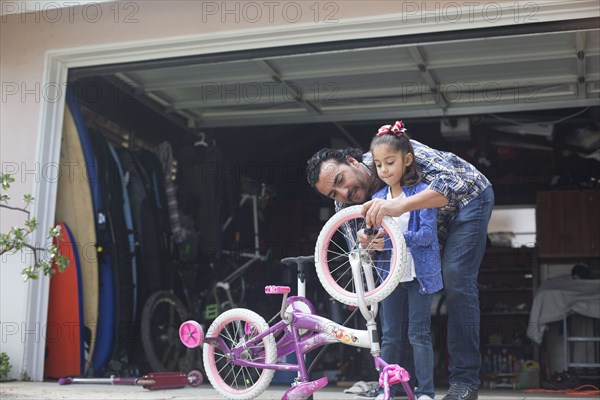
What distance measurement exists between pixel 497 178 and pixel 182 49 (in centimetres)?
443

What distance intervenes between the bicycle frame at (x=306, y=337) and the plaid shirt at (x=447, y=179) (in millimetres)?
426

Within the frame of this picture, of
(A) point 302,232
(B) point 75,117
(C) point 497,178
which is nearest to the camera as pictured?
(B) point 75,117

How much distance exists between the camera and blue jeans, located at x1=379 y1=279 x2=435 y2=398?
9.98 ft

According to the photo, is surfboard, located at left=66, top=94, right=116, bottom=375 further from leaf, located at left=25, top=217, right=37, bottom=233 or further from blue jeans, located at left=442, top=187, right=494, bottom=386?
blue jeans, located at left=442, top=187, right=494, bottom=386

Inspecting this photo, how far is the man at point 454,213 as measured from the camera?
3061 millimetres

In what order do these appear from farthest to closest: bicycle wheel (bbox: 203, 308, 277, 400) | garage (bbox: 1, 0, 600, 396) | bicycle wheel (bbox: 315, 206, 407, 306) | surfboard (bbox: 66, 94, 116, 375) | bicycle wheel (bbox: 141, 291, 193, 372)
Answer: bicycle wheel (bbox: 141, 291, 193, 372) < surfboard (bbox: 66, 94, 116, 375) < garage (bbox: 1, 0, 600, 396) < bicycle wheel (bbox: 203, 308, 277, 400) < bicycle wheel (bbox: 315, 206, 407, 306)

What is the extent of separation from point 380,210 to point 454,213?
1.94 feet

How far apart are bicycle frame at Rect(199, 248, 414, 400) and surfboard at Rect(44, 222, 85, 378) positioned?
238 centimetres

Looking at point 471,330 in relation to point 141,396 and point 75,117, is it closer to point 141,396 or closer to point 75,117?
point 141,396

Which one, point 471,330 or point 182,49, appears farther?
point 182,49

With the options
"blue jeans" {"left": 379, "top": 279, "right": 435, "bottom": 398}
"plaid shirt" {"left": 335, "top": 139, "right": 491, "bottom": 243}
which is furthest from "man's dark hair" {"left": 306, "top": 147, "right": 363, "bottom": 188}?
"blue jeans" {"left": 379, "top": 279, "right": 435, "bottom": 398}

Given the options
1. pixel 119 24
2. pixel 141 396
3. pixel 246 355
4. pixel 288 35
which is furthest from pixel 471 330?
pixel 119 24

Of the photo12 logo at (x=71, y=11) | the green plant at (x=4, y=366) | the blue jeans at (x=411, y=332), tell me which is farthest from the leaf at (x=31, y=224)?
the blue jeans at (x=411, y=332)

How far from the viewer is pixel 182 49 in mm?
5141
